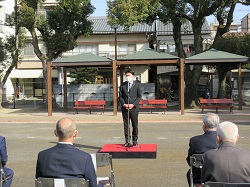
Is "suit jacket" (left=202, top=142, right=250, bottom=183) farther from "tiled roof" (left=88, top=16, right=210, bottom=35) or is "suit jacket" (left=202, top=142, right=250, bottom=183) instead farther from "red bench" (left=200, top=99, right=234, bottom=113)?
"tiled roof" (left=88, top=16, right=210, bottom=35)

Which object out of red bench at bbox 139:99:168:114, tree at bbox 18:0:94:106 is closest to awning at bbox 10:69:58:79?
tree at bbox 18:0:94:106

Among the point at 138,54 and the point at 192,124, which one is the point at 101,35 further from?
the point at 192,124

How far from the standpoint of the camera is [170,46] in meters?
48.9

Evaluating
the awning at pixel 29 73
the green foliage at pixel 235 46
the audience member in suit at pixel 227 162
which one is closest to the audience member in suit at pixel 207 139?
the audience member in suit at pixel 227 162

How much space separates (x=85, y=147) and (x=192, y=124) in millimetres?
7473

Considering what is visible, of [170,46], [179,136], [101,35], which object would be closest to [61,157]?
[179,136]

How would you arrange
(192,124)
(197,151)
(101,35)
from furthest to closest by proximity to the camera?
(101,35)
(192,124)
(197,151)

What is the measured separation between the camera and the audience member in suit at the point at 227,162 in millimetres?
4363

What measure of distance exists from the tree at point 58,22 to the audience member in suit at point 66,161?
22232 millimetres

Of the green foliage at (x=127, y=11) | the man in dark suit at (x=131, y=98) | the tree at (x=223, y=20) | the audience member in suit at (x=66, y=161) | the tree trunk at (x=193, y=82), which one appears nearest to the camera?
the audience member in suit at (x=66, y=161)

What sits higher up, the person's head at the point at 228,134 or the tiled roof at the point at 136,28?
the tiled roof at the point at 136,28

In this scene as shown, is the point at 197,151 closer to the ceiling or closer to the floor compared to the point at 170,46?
closer to the floor

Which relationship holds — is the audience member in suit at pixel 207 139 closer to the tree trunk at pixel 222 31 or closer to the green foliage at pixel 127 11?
the green foliage at pixel 127 11

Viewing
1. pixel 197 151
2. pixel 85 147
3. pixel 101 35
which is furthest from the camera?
pixel 101 35
